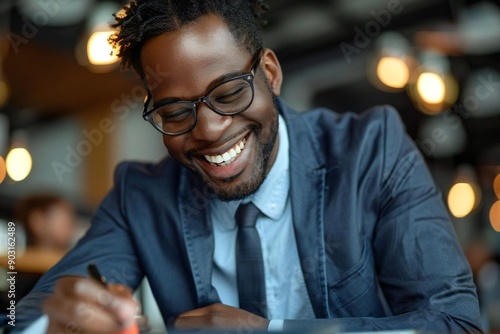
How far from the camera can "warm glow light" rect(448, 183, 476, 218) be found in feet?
21.6

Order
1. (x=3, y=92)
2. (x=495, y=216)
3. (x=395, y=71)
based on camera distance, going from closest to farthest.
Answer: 1. (x=395, y=71)
2. (x=3, y=92)
3. (x=495, y=216)

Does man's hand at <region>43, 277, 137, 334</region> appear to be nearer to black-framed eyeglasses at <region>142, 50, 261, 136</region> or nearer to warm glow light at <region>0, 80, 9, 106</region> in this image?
black-framed eyeglasses at <region>142, 50, 261, 136</region>

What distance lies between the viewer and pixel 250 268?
4.92ft

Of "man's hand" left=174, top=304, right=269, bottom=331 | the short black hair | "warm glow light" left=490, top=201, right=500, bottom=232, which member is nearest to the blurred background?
"warm glow light" left=490, top=201, right=500, bottom=232

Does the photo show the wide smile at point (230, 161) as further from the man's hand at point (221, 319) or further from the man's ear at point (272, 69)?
the man's hand at point (221, 319)

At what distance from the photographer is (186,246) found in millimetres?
1555

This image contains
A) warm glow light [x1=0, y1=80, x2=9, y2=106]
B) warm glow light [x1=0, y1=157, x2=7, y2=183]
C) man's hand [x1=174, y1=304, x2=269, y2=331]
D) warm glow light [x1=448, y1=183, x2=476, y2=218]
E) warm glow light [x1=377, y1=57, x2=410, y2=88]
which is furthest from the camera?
warm glow light [x1=448, y1=183, x2=476, y2=218]

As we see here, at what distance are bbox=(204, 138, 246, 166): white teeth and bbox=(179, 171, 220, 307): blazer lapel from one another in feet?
0.71

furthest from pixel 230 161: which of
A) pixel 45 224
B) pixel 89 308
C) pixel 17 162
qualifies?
pixel 17 162

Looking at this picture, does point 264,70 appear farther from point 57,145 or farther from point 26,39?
point 57,145

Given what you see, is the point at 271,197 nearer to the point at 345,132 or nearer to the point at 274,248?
the point at 274,248

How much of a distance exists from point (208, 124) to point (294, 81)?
529cm

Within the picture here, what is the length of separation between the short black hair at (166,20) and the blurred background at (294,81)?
227 cm

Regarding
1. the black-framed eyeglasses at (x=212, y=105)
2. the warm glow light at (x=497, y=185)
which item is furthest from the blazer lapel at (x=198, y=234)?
the warm glow light at (x=497, y=185)
